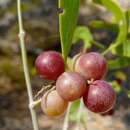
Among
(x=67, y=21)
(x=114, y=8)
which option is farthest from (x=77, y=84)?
(x=114, y=8)

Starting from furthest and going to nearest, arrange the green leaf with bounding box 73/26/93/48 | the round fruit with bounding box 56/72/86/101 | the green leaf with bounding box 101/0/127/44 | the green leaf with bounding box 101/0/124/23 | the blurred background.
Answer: the blurred background
the green leaf with bounding box 73/26/93/48
the green leaf with bounding box 101/0/127/44
the green leaf with bounding box 101/0/124/23
the round fruit with bounding box 56/72/86/101

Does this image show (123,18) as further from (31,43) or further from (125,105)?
(31,43)

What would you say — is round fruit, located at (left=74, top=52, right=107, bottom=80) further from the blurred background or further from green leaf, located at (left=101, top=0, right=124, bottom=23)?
the blurred background

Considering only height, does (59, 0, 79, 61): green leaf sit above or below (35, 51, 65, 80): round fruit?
above

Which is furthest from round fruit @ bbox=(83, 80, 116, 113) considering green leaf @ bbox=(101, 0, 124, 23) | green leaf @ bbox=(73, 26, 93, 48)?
green leaf @ bbox=(73, 26, 93, 48)

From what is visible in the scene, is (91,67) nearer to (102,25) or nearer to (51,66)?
(51,66)

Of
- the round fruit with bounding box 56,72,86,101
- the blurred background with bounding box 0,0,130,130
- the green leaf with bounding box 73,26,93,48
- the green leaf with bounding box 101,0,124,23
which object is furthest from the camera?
the blurred background with bounding box 0,0,130,130

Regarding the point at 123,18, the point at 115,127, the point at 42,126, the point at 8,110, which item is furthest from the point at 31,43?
the point at 123,18

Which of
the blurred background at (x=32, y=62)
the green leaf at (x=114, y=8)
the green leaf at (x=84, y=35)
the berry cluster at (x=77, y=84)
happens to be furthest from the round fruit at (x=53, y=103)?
the blurred background at (x=32, y=62)
